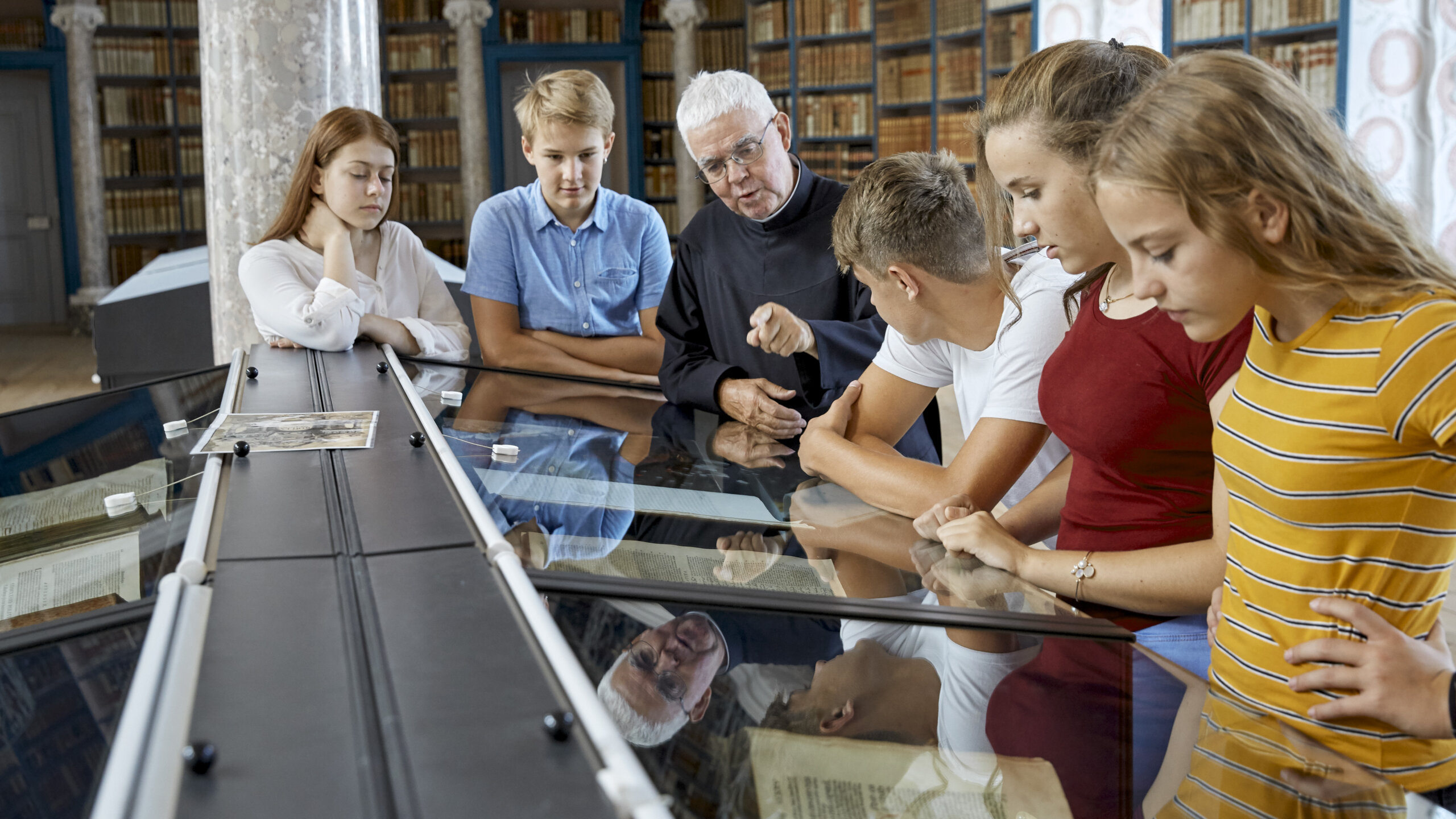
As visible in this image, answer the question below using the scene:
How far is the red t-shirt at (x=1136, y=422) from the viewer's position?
117cm

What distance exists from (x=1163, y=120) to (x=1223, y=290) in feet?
0.50

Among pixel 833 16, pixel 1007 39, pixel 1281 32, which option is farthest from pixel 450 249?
pixel 1281 32

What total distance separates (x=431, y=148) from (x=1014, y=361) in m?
8.99

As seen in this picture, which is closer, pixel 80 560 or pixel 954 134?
pixel 80 560

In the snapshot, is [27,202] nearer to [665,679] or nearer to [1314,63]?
[1314,63]

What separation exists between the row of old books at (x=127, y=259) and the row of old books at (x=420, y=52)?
114 inches

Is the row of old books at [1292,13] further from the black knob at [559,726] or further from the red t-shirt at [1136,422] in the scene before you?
the black knob at [559,726]

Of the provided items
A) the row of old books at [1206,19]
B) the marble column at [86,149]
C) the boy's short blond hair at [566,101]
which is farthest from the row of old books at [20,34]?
the boy's short blond hair at [566,101]

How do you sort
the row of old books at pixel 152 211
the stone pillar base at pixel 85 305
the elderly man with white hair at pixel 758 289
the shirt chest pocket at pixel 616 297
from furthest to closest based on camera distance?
1. the row of old books at pixel 152 211
2. the stone pillar base at pixel 85 305
3. the shirt chest pocket at pixel 616 297
4. the elderly man with white hair at pixel 758 289

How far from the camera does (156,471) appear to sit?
131 centimetres

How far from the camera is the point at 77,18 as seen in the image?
9.05m

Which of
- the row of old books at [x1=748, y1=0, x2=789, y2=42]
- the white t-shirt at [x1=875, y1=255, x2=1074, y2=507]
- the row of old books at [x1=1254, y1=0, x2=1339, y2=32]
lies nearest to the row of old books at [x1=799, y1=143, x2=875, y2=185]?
the row of old books at [x1=748, y1=0, x2=789, y2=42]

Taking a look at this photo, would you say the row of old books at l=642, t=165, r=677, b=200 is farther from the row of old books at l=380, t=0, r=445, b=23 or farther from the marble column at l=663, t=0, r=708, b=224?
the row of old books at l=380, t=0, r=445, b=23

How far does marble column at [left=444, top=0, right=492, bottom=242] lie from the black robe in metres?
7.19
